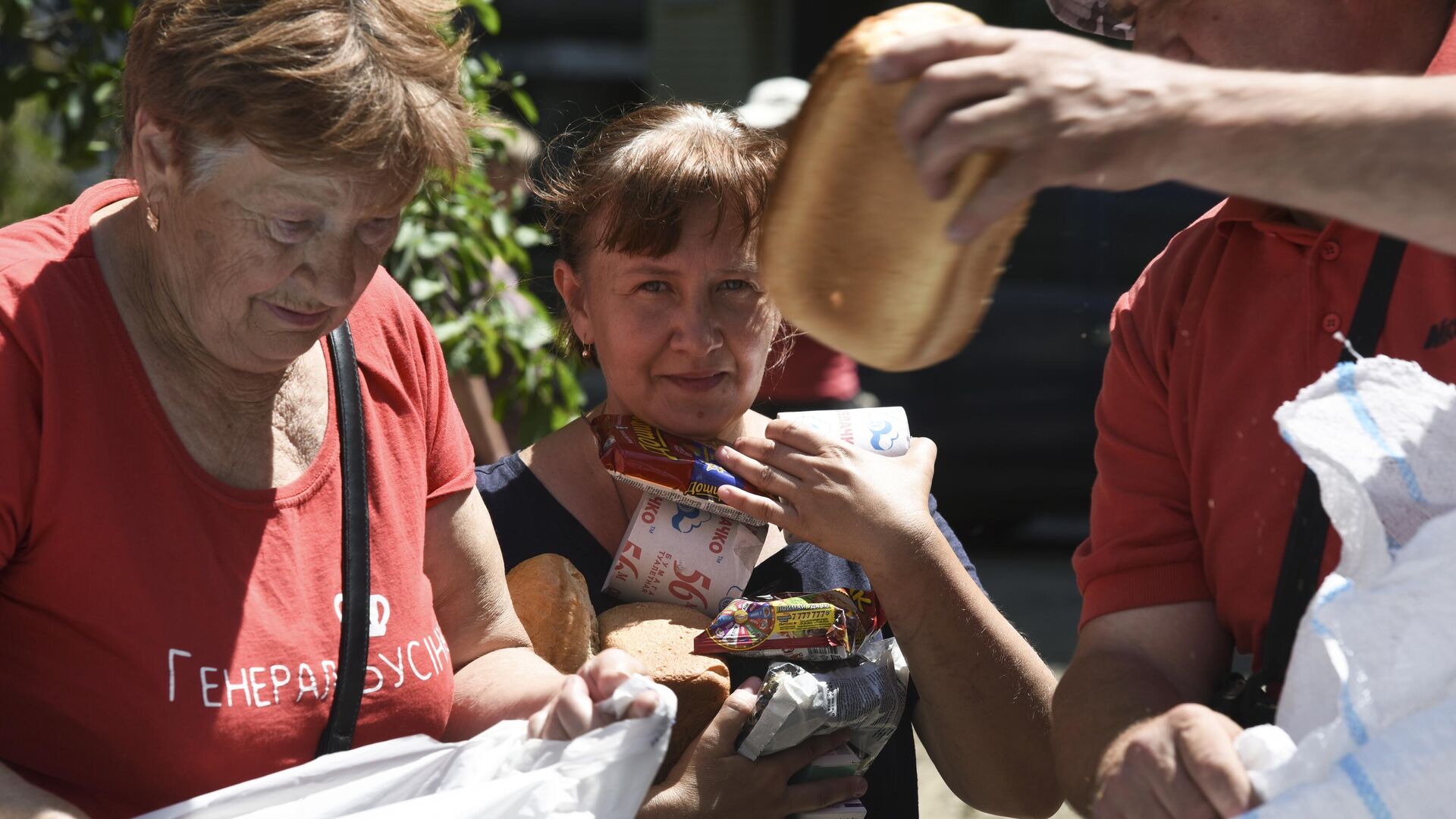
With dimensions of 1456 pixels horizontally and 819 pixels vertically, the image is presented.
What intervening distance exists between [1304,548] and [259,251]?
127cm

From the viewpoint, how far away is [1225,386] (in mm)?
1756

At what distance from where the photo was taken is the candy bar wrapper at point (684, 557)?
7.11 feet

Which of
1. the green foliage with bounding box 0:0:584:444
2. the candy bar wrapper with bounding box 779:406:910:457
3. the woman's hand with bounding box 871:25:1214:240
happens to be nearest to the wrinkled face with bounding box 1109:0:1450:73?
the woman's hand with bounding box 871:25:1214:240

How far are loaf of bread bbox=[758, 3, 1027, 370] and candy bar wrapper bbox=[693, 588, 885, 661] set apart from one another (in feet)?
1.38

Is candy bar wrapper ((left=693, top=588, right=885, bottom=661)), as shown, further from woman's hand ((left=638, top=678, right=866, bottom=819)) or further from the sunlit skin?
the sunlit skin

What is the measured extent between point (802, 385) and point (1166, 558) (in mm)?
2891

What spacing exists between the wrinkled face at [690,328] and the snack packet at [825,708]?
20.8 inches

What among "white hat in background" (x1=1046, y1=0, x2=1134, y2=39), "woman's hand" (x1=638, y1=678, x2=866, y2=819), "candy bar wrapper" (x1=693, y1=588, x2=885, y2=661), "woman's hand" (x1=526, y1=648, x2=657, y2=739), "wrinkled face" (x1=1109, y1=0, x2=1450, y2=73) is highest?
"wrinkled face" (x1=1109, y1=0, x2=1450, y2=73)

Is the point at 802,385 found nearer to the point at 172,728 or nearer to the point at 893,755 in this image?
the point at 893,755

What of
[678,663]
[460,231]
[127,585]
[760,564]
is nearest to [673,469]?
[760,564]

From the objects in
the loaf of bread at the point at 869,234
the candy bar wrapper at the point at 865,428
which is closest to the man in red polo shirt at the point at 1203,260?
the loaf of bread at the point at 869,234

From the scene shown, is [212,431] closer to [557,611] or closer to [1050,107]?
[557,611]

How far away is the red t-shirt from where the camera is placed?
165cm

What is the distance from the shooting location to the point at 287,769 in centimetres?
173
